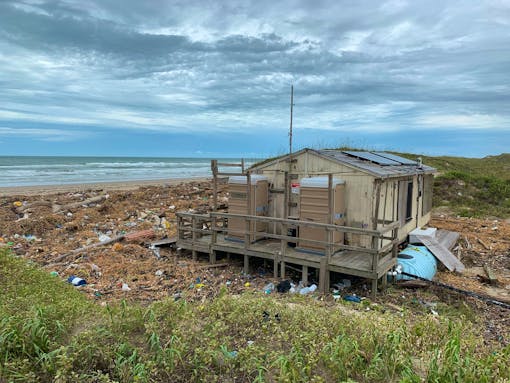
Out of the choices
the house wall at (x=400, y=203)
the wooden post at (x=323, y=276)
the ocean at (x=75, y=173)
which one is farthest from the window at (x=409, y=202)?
the ocean at (x=75, y=173)

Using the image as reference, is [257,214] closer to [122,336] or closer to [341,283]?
[341,283]

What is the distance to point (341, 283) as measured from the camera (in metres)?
7.96

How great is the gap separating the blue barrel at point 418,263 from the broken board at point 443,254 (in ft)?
0.78

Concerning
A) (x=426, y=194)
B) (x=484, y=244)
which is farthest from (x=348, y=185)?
(x=484, y=244)

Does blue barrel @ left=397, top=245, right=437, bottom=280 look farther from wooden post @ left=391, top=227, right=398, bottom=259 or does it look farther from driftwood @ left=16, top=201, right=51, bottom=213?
driftwood @ left=16, top=201, right=51, bottom=213

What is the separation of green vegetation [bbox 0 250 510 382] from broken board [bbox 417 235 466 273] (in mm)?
5416

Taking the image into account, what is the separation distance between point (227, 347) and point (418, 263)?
20.5ft

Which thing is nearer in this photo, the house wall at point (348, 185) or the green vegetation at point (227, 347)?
the green vegetation at point (227, 347)

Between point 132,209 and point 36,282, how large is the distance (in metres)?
9.35

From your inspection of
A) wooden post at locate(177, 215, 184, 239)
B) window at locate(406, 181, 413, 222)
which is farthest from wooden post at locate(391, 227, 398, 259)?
wooden post at locate(177, 215, 184, 239)

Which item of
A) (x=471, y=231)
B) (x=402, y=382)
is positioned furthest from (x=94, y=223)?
(x=471, y=231)

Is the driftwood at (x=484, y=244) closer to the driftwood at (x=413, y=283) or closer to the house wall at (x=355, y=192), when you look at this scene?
the house wall at (x=355, y=192)

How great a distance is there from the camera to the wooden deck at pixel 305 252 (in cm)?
711

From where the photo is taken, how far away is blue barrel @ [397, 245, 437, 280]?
26.7 ft
